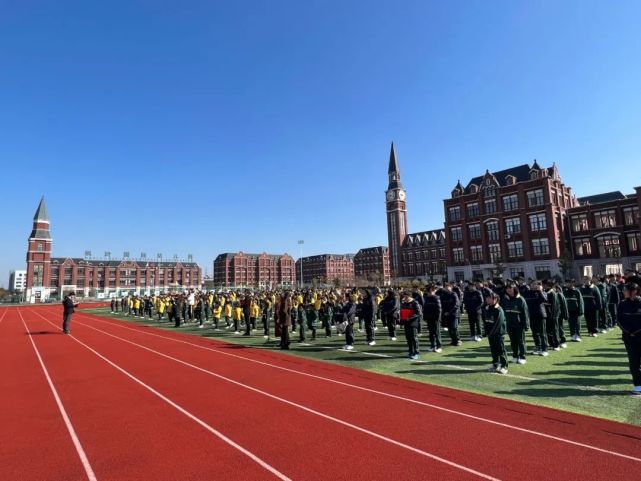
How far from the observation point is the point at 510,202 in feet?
178

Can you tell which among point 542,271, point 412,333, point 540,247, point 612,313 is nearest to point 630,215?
point 540,247

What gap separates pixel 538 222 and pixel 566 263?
7.52 m

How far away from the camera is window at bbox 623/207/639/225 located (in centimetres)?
4562

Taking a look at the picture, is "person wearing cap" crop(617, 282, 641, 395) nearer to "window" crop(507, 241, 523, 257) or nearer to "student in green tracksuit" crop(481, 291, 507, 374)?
"student in green tracksuit" crop(481, 291, 507, 374)

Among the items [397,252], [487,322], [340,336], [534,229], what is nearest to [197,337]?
[340,336]

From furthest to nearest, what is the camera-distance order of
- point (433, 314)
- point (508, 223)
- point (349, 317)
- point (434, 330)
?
point (508, 223) < point (349, 317) < point (434, 330) < point (433, 314)

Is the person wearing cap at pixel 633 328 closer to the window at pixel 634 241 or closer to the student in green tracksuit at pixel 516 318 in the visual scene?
the student in green tracksuit at pixel 516 318

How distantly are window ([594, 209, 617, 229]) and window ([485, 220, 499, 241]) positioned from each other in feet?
39.1

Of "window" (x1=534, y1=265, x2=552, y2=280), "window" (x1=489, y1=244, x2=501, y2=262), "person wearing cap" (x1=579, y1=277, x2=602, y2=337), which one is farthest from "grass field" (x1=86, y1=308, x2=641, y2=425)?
"window" (x1=489, y1=244, x2=501, y2=262)

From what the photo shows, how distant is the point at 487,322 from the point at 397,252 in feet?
290

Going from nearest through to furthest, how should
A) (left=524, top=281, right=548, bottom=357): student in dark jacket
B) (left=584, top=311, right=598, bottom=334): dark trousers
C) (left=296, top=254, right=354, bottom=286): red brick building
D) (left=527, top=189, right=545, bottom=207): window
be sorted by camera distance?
1. (left=524, top=281, right=548, bottom=357): student in dark jacket
2. (left=584, top=311, right=598, bottom=334): dark trousers
3. (left=527, top=189, right=545, bottom=207): window
4. (left=296, top=254, right=354, bottom=286): red brick building

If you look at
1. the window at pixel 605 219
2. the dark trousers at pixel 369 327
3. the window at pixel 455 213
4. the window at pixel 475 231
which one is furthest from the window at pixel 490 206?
the dark trousers at pixel 369 327

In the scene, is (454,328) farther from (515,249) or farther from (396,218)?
(396,218)

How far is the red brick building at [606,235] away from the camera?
149 ft
